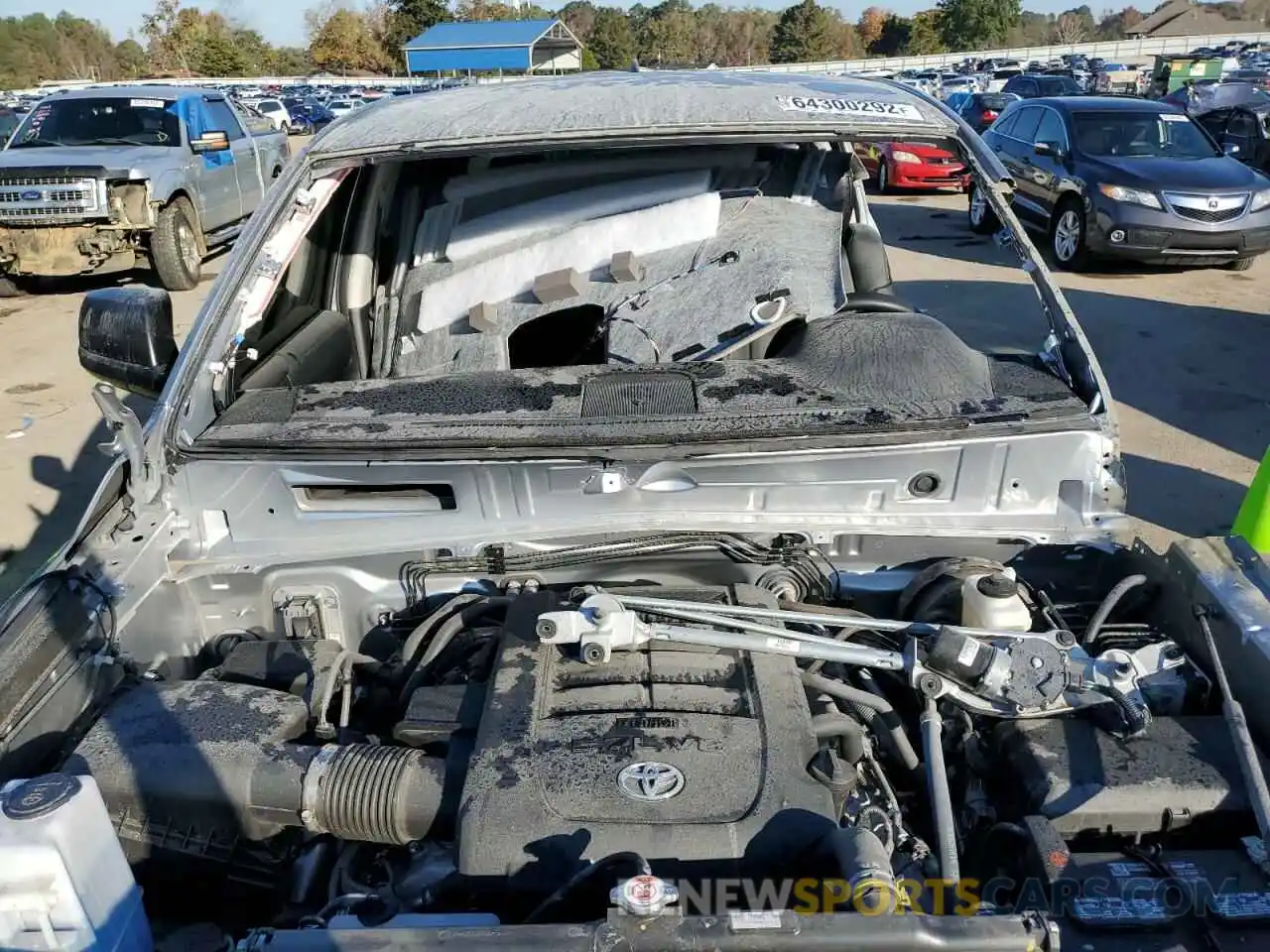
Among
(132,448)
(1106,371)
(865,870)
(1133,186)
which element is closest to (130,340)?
(132,448)

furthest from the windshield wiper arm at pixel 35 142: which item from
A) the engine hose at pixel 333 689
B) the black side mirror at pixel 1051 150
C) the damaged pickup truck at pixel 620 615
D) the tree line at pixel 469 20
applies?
the tree line at pixel 469 20

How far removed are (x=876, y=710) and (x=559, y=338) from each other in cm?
168

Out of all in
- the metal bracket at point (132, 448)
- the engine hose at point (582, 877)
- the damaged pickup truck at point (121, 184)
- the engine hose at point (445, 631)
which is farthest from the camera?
the damaged pickup truck at point (121, 184)

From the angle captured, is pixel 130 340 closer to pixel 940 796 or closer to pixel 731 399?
pixel 731 399

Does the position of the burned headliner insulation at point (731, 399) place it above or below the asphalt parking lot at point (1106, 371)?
above

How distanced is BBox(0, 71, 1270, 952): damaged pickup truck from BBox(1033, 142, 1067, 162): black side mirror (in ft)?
25.4

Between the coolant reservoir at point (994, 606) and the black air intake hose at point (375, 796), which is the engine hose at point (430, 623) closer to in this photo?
the black air intake hose at point (375, 796)

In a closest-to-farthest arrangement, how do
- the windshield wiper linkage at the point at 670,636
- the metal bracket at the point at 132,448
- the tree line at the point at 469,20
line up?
the windshield wiper linkage at the point at 670,636 < the metal bracket at the point at 132,448 < the tree line at the point at 469,20

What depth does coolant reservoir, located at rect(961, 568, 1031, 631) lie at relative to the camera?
203cm

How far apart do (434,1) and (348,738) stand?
185ft

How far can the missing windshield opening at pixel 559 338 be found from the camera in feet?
10.0

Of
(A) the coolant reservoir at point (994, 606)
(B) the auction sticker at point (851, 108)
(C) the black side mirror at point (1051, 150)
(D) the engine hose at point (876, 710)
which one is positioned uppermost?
(B) the auction sticker at point (851, 108)

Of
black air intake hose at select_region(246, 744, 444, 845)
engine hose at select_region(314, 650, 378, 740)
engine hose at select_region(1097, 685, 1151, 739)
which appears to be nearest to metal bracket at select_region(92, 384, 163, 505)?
engine hose at select_region(314, 650, 378, 740)

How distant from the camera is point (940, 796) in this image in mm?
1642
